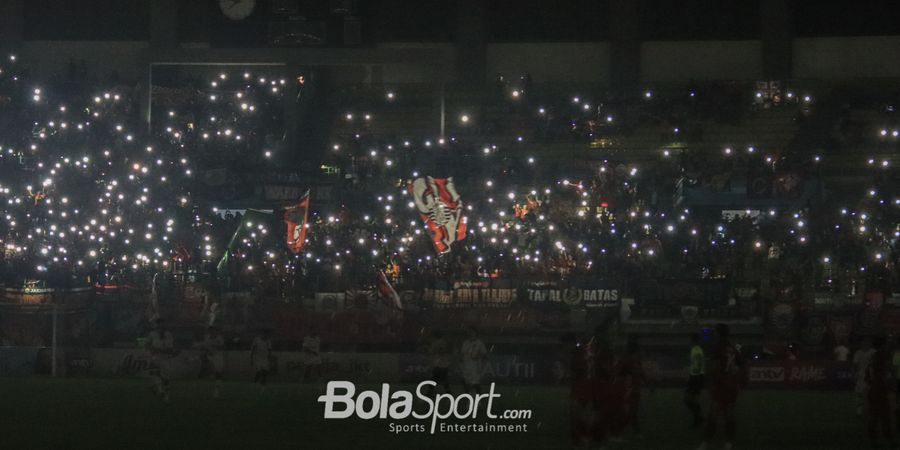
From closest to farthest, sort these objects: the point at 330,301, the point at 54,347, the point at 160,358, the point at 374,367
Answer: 1. the point at 160,358
2. the point at 374,367
3. the point at 54,347
4. the point at 330,301

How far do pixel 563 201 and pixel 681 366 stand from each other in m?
7.07

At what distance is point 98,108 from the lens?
4269cm

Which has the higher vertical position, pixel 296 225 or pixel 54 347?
pixel 296 225

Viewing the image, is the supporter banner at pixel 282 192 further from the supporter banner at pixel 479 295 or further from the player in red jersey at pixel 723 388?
the player in red jersey at pixel 723 388

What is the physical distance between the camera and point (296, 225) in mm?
36844

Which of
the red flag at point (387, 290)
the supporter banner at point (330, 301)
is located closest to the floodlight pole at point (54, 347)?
the supporter banner at point (330, 301)

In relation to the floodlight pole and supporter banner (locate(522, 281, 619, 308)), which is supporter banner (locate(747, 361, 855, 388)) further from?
the floodlight pole

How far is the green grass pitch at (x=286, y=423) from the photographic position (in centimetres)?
1870

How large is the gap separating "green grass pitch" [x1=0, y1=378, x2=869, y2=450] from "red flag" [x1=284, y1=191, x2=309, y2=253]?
21.9ft

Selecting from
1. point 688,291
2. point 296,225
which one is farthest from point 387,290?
point 688,291

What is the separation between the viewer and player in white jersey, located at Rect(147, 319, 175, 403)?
87.1 feet

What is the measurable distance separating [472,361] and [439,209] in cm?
1119

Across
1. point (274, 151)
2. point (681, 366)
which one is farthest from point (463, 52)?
point (681, 366)

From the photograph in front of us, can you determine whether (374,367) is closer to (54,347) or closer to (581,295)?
(581,295)
